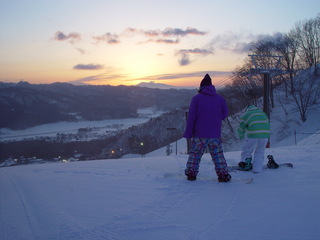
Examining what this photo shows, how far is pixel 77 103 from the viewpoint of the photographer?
362 feet

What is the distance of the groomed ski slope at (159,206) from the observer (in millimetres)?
2764

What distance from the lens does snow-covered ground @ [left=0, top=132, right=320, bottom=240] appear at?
2.77m

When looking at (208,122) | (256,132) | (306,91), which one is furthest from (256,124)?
(306,91)

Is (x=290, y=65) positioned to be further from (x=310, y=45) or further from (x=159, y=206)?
(x=159, y=206)

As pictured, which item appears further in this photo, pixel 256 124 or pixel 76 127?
pixel 76 127

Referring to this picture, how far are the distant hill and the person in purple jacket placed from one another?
56086 millimetres

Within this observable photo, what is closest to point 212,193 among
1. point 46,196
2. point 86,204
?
point 86,204

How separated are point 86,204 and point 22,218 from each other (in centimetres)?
78

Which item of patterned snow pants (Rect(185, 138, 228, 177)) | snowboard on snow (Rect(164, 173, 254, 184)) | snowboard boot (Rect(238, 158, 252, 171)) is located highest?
patterned snow pants (Rect(185, 138, 228, 177))

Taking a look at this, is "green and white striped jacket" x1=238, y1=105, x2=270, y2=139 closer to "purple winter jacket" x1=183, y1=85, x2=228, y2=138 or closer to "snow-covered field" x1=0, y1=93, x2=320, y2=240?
"snow-covered field" x1=0, y1=93, x2=320, y2=240

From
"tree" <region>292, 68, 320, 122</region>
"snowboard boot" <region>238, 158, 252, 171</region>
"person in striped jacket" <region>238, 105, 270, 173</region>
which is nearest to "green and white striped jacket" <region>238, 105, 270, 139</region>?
"person in striped jacket" <region>238, 105, 270, 173</region>

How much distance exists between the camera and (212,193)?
405 cm

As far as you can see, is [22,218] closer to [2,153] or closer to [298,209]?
[298,209]

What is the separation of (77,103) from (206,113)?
366ft
